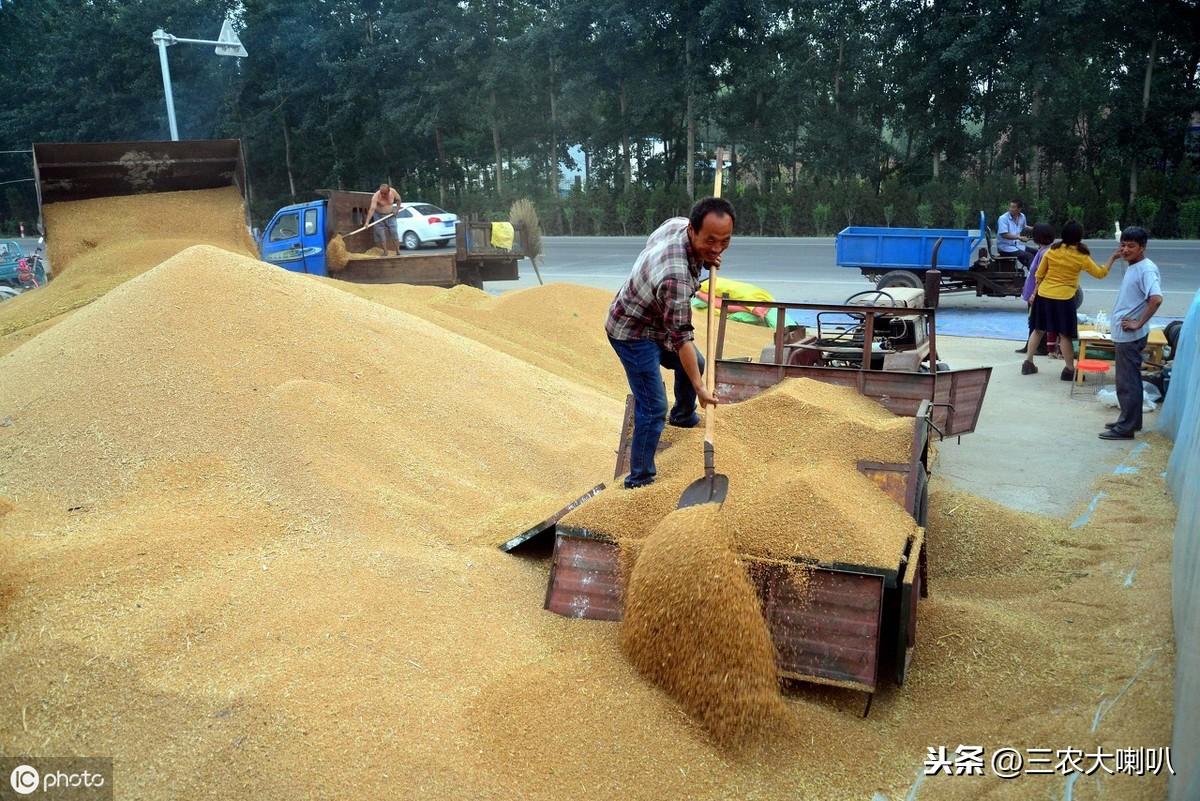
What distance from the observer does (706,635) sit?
322 cm

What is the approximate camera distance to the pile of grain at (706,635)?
3170 mm

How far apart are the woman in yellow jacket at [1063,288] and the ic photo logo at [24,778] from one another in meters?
8.78

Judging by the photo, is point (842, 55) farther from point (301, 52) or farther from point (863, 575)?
point (863, 575)

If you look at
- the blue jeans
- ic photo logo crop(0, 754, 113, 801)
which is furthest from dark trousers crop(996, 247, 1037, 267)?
ic photo logo crop(0, 754, 113, 801)

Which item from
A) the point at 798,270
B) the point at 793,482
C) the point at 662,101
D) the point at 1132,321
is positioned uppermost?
the point at 662,101

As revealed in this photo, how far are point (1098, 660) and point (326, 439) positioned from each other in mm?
4058

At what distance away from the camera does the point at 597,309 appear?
36.6 ft

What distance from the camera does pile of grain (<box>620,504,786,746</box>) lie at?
317 centimetres

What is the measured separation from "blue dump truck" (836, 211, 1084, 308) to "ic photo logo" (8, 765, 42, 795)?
38.7 ft

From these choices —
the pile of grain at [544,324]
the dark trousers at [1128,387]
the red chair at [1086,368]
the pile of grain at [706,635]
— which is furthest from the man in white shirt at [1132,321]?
the pile of grain at [706,635]

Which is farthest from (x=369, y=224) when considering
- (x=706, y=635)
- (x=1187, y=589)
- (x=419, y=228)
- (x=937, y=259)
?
(x=1187, y=589)

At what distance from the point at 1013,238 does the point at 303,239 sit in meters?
10.5

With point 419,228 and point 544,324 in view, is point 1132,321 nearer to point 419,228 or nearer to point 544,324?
point 544,324

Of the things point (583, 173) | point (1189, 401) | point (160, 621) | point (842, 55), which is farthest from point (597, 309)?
point (583, 173)
